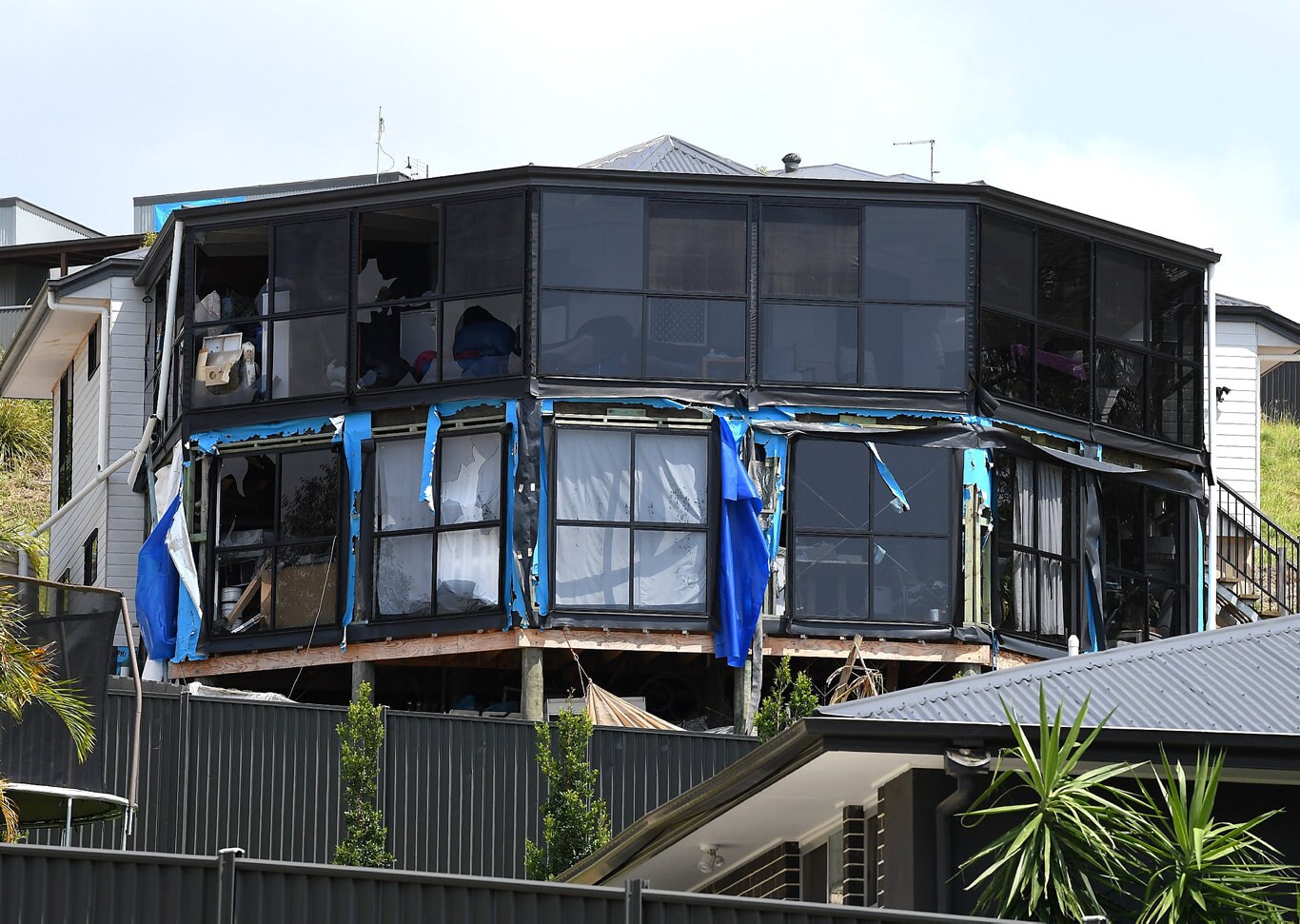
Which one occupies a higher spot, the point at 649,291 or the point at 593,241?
the point at 593,241

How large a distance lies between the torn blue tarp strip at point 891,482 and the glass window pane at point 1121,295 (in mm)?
3555

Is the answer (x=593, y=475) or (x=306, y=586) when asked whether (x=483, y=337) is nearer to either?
(x=593, y=475)

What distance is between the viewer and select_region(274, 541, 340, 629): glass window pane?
989 inches

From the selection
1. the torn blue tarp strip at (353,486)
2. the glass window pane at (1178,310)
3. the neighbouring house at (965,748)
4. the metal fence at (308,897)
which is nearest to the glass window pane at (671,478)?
the torn blue tarp strip at (353,486)

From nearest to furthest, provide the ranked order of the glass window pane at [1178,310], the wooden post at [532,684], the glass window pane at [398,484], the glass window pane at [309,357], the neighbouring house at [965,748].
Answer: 1. the neighbouring house at [965,748]
2. the wooden post at [532,684]
3. the glass window pane at [398,484]
4. the glass window pane at [309,357]
5. the glass window pane at [1178,310]

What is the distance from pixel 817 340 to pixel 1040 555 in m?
3.67

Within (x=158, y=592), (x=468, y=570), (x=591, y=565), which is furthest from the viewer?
(x=158, y=592)

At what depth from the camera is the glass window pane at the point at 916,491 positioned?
24641 millimetres

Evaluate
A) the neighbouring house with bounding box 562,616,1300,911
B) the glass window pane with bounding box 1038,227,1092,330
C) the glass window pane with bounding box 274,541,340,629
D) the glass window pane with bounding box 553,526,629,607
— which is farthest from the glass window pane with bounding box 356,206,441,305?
the neighbouring house with bounding box 562,616,1300,911

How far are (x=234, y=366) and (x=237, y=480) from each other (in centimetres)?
135

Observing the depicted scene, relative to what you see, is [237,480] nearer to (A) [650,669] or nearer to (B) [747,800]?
(A) [650,669]

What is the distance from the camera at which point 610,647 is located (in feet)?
78.6

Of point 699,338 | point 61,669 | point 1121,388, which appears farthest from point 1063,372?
point 61,669

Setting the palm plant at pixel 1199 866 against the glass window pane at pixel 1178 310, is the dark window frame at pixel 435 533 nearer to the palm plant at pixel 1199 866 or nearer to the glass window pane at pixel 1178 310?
the glass window pane at pixel 1178 310
